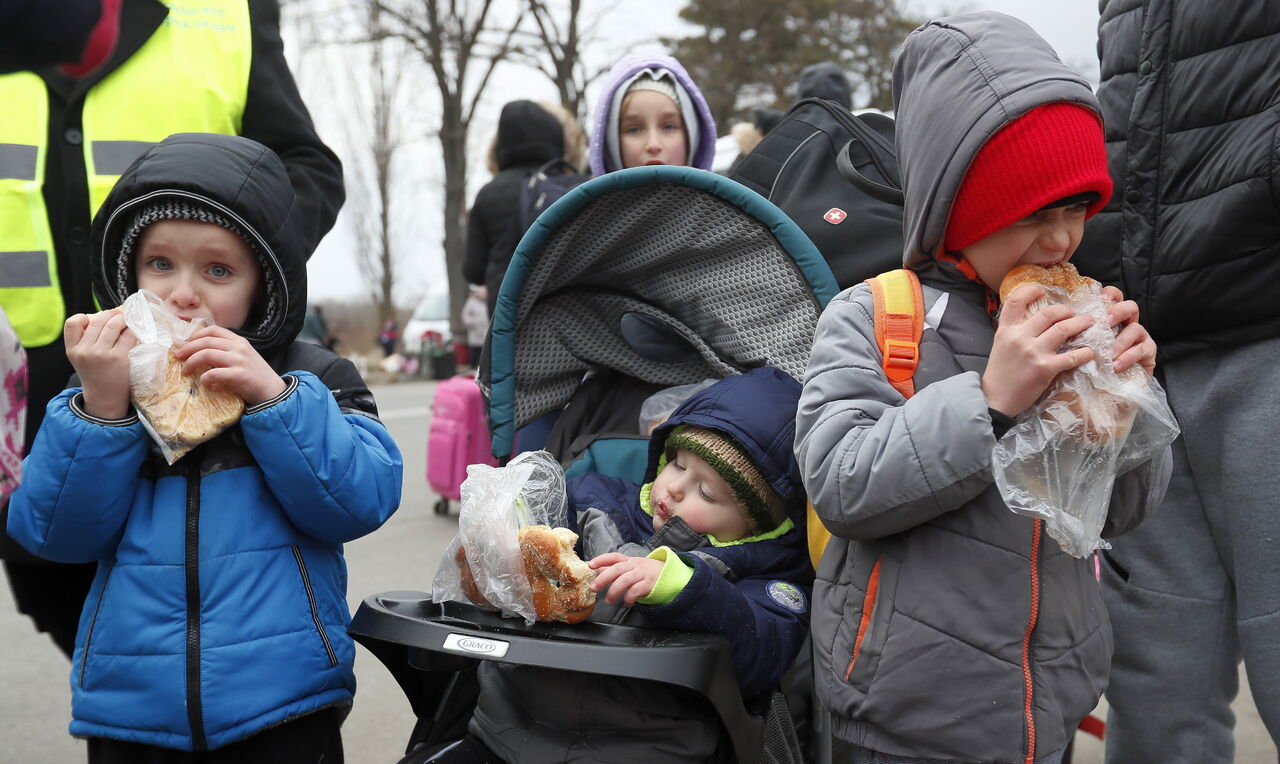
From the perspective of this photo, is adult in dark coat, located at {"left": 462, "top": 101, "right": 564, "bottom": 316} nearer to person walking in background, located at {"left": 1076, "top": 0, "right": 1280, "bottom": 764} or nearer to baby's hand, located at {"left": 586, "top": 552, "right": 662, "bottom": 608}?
person walking in background, located at {"left": 1076, "top": 0, "right": 1280, "bottom": 764}

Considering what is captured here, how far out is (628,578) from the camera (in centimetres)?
174

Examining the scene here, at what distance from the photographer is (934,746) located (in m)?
1.63

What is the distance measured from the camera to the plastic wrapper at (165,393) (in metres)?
1.80

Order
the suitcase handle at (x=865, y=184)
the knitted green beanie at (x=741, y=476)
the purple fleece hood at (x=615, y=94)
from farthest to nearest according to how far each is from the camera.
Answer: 1. the purple fleece hood at (x=615, y=94)
2. the suitcase handle at (x=865, y=184)
3. the knitted green beanie at (x=741, y=476)

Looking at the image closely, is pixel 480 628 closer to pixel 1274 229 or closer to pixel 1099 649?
pixel 1099 649

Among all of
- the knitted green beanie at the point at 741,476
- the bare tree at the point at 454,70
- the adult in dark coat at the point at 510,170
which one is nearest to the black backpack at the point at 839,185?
the knitted green beanie at the point at 741,476

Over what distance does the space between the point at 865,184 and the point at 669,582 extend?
1.16m

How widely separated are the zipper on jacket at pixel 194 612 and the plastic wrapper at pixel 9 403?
0.28 meters

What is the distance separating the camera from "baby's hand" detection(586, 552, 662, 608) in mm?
1729

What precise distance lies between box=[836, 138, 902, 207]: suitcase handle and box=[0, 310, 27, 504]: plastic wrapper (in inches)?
69.3

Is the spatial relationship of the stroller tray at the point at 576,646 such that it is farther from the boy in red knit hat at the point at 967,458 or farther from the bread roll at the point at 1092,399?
the bread roll at the point at 1092,399

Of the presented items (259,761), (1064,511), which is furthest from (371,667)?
(1064,511)

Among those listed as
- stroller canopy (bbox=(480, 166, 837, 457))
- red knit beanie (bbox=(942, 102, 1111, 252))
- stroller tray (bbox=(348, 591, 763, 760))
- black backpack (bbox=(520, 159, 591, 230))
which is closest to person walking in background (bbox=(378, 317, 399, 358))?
black backpack (bbox=(520, 159, 591, 230))

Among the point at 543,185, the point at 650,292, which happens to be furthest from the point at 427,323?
the point at 650,292
